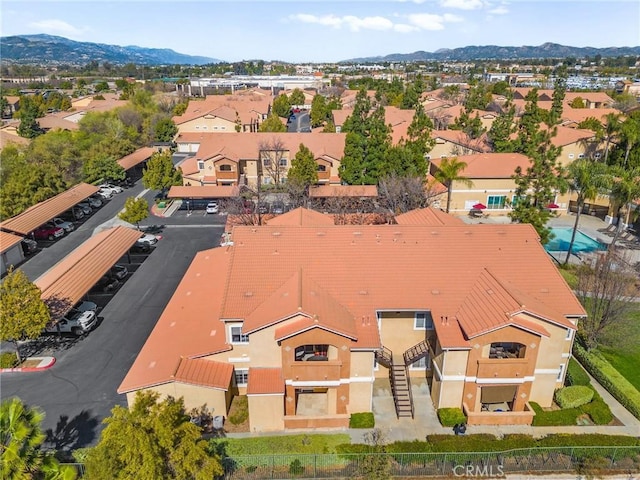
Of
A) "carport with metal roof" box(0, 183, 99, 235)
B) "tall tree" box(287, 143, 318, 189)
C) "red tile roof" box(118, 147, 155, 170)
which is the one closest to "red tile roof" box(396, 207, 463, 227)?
"tall tree" box(287, 143, 318, 189)

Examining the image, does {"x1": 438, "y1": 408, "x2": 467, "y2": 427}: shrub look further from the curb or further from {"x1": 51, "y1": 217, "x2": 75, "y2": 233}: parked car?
{"x1": 51, "y1": 217, "x2": 75, "y2": 233}: parked car

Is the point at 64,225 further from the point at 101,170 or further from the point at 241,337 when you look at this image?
the point at 241,337

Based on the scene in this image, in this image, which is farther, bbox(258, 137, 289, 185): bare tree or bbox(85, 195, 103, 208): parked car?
bbox(258, 137, 289, 185): bare tree

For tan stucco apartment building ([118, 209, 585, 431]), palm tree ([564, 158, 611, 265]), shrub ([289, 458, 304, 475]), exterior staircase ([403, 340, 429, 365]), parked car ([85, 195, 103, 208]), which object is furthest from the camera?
parked car ([85, 195, 103, 208])

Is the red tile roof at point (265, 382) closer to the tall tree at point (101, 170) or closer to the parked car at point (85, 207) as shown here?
the parked car at point (85, 207)

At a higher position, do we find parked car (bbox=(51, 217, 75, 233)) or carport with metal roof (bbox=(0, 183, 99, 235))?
carport with metal roof (bbox=(0, 183, 99, 235))

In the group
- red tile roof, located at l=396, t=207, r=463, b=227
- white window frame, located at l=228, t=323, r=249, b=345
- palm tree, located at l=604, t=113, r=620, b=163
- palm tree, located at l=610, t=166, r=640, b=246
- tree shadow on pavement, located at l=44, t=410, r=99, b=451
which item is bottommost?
tree shadow on pavement, located at l=44, t=410, r=99, b=451

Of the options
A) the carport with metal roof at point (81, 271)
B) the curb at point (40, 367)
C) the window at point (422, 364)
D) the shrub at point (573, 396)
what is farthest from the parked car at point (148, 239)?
the shrub at point (573, 396)
